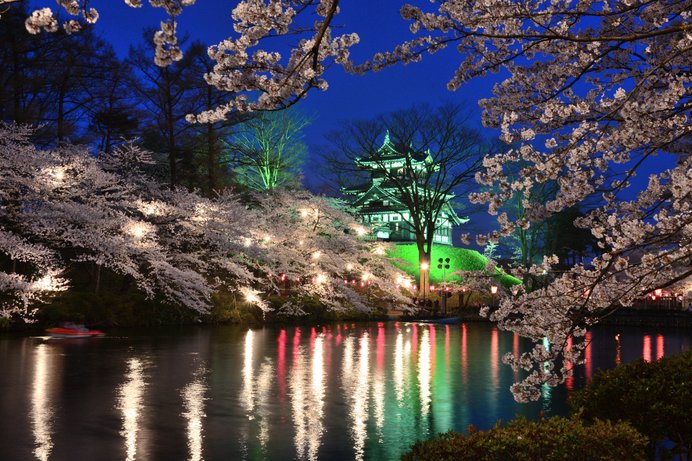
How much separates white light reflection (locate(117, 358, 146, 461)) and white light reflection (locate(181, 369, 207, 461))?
2.39ft

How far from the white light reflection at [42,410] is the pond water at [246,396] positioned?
2 cm

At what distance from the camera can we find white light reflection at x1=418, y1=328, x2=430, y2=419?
12340 millimetres

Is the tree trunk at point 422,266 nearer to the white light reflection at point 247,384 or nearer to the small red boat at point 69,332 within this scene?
the white light reflection at point 247,384

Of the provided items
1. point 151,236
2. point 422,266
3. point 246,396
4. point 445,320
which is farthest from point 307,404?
point 422,266

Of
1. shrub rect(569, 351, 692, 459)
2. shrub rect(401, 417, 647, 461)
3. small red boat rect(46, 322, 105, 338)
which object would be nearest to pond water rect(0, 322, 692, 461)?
small red boat rect(46, 322, 105, 338)

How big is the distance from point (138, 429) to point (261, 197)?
3244 cm

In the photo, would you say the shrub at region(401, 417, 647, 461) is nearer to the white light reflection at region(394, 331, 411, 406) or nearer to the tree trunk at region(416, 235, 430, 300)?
the white light reflection at region(394, 331, 411, 406)

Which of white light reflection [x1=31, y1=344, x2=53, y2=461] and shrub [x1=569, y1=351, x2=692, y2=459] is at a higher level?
shrub [x1=569, y1=351, x2=692, y2=459]

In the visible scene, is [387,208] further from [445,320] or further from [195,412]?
[195,412]

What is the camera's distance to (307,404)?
12188mm

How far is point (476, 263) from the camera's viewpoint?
5788 cm

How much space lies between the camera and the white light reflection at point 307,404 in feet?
30.2

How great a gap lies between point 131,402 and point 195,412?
1543 mm

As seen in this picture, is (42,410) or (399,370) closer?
(42,410)
